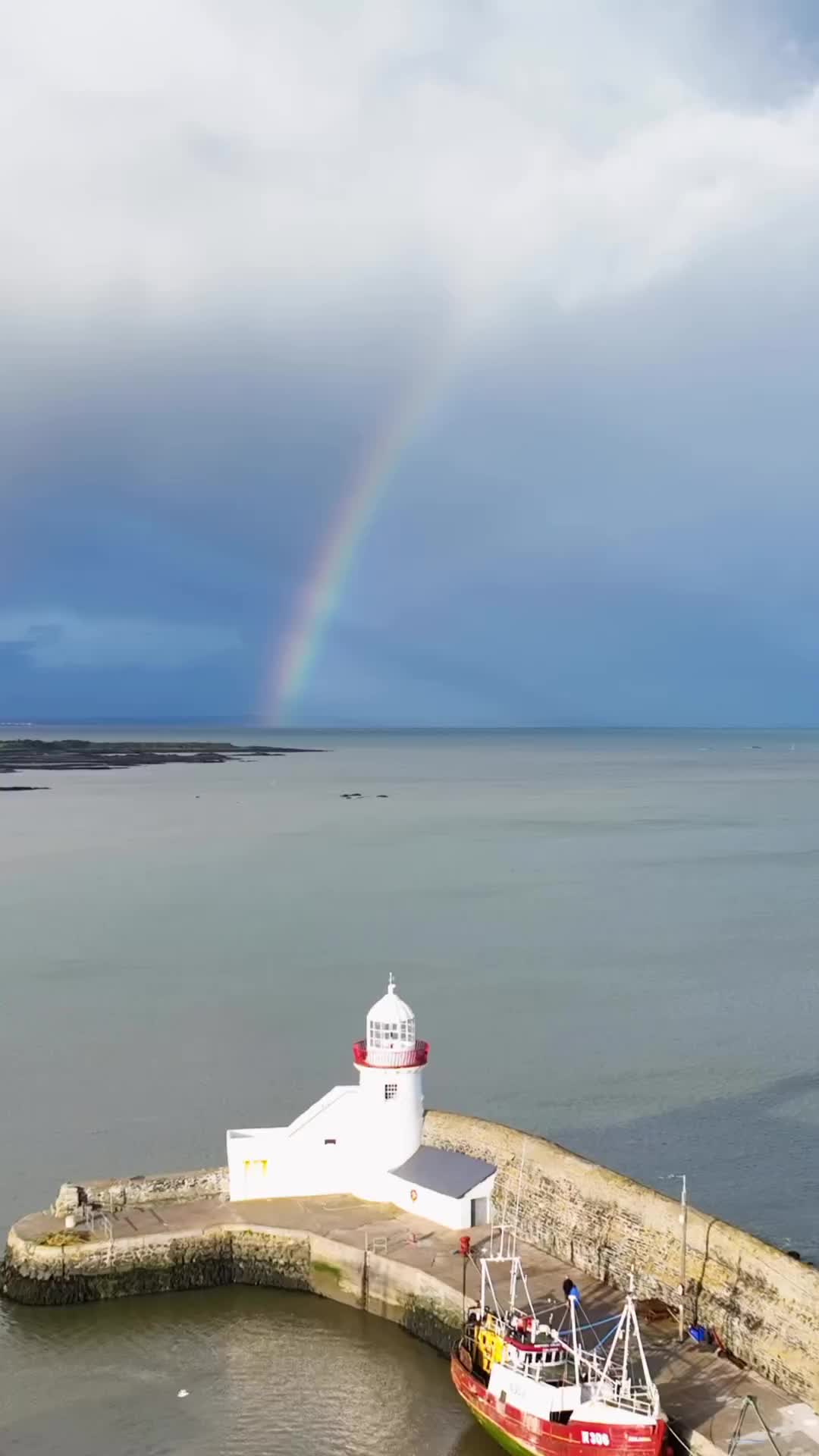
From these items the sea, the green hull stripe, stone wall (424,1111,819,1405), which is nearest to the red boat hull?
the green hull stripe

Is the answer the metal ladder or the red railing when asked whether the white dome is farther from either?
the metal ladder

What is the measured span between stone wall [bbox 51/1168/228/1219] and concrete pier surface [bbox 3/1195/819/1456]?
112mm

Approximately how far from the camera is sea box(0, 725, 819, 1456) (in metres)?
19.7

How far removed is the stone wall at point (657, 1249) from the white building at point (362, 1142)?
105cm

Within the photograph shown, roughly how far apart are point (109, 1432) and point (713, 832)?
280ft

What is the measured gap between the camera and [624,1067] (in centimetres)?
3494

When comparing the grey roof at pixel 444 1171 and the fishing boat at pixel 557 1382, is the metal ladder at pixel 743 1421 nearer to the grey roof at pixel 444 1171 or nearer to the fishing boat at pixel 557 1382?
the fishing boat at pixel 557 1382

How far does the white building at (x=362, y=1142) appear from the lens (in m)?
23.8

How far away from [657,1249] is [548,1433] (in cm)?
385

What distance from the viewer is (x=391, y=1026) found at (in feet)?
79.4

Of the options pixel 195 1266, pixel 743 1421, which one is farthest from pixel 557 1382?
pixel 195 1266

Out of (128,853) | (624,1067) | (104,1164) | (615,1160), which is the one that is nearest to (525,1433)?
(615,1160)

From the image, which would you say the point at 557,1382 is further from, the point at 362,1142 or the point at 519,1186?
the point at 362,1142

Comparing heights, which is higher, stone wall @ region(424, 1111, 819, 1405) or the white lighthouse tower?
the white lighthouse tower
